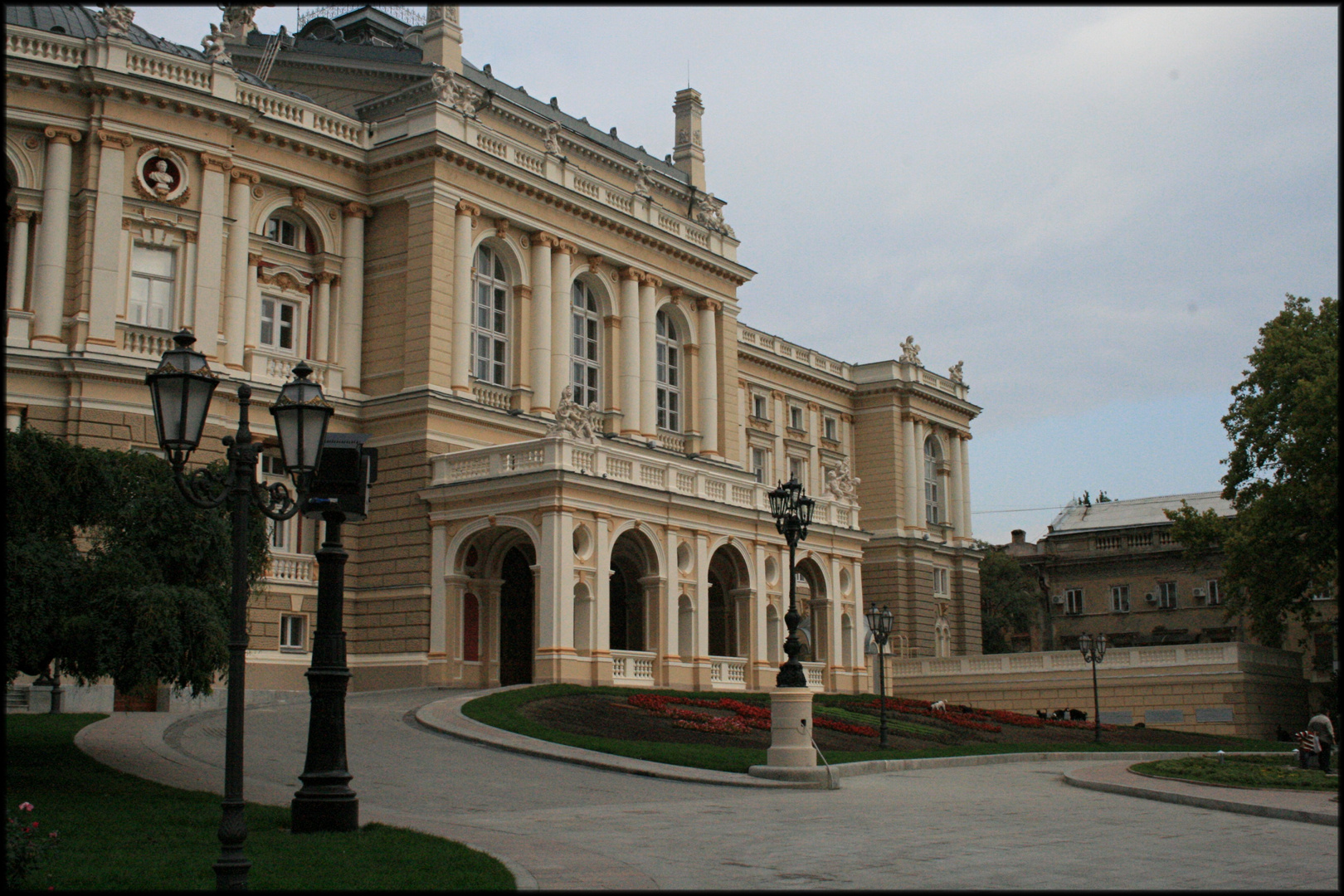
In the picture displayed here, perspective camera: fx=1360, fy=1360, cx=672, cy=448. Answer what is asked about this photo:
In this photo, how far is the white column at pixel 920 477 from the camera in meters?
76.3

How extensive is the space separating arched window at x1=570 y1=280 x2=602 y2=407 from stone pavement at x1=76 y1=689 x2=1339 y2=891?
21340 millimetres

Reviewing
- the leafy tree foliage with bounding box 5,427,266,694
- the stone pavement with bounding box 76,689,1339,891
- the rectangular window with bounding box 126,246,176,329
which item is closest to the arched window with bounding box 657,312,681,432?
the rectangular window with bounding box 126,246,176,329

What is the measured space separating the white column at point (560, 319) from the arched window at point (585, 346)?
1.04 m

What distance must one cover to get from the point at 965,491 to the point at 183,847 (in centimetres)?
7033

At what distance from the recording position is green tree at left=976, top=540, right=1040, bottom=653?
283 ft

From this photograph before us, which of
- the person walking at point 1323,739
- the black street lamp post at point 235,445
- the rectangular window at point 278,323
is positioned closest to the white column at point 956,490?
the rectangular window at point 278,323

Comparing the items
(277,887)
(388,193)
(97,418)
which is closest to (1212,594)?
(388,193)

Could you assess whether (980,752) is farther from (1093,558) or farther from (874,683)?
(1093,558)

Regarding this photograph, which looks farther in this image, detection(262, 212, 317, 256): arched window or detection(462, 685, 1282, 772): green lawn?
detection(262, 212, 317, 256): arched window

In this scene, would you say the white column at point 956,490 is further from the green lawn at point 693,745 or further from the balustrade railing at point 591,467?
the green lawn at point 693,745

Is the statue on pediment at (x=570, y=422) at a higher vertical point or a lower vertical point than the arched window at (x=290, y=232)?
lower

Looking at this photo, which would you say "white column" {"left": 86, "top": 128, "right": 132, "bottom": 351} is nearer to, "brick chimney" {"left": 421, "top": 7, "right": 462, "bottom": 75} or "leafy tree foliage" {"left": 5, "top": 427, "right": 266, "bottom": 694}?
"brick chimney" {"left": 421, "top": 7, "right": 462, "bottom": 75}

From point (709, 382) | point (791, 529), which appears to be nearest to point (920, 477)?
point (709, 382)

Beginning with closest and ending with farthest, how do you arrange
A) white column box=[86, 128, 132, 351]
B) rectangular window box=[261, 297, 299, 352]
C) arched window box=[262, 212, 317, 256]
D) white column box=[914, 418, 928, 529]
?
white column box=[86, 128, 132, 351], rectangular window box=[261, 297, 299, 352], arched window box=[262, 212, 317, 256], white column box=[914, 418, 928, 529]
